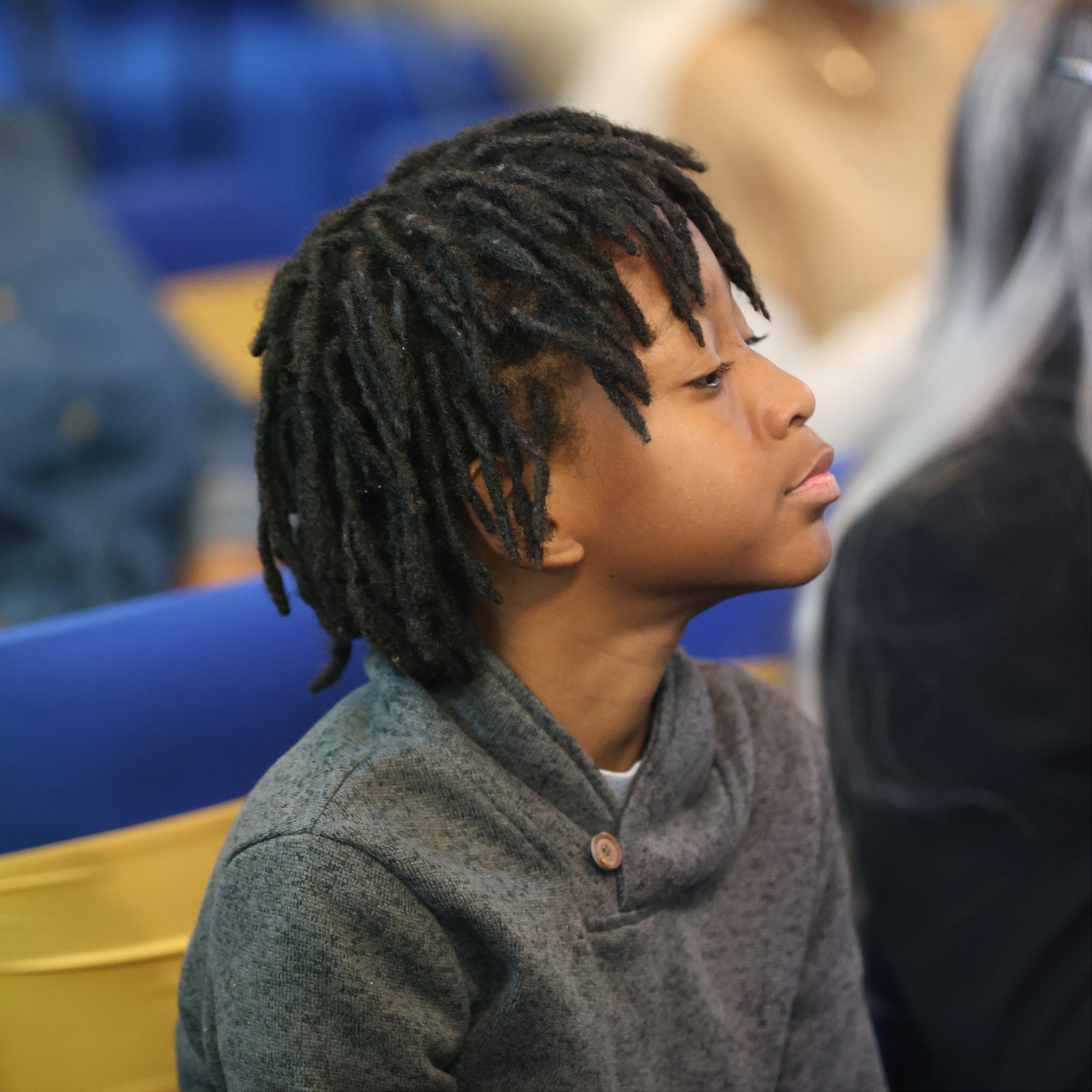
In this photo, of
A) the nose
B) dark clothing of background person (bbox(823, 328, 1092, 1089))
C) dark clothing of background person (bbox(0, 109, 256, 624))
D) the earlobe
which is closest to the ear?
the earlobe

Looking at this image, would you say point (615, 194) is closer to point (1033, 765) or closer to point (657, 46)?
point (1033, 765)

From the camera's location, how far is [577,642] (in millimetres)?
610

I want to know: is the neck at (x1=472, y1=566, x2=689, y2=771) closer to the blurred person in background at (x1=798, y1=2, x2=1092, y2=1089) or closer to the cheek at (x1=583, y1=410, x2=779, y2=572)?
the cheek at (x1=583, y1=410, x2=779, y2=572)

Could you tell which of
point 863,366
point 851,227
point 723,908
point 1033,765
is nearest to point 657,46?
point 851,227

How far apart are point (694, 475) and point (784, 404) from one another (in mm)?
59

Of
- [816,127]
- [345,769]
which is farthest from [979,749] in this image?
[816,127]

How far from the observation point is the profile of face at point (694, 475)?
1.85 feet

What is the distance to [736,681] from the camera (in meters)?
0.73

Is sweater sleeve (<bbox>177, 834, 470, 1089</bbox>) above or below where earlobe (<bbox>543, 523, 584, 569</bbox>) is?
below

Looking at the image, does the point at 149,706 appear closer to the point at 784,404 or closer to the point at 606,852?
the point at 606,852

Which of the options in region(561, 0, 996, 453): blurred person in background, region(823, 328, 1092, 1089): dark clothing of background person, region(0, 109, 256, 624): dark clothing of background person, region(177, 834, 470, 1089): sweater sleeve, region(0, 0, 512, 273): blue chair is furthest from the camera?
region(0, 0, 512, 273): blue chair

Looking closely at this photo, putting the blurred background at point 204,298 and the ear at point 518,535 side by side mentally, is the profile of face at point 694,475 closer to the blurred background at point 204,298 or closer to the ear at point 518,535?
the ear at point 518,535

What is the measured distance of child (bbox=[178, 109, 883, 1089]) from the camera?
1.78 ft

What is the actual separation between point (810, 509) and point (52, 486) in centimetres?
92
